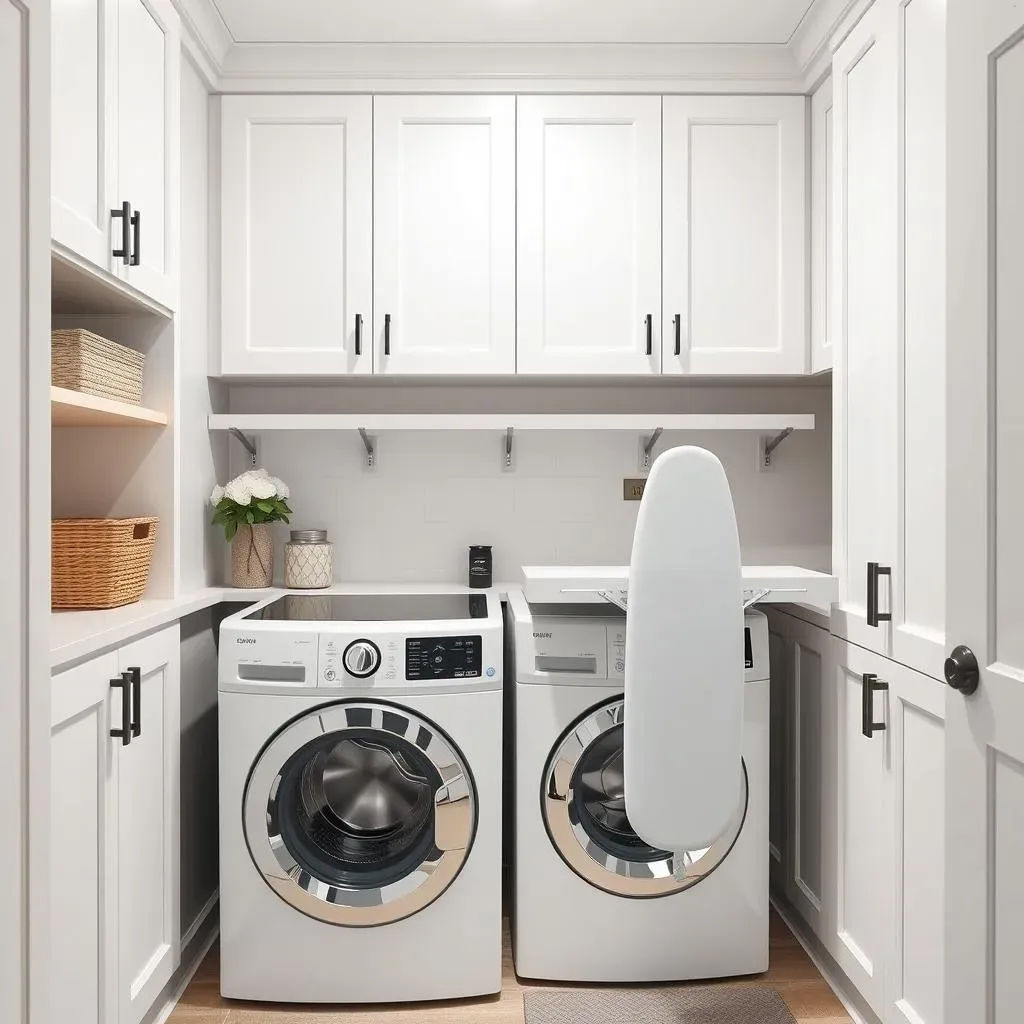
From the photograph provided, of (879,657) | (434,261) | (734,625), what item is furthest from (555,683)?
(434,261)

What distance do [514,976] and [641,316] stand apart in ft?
6.04

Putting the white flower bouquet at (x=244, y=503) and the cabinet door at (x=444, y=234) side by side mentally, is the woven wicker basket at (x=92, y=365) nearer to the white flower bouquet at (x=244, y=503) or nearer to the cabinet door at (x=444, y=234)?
the white flower bouquet at (x=244, y=503)

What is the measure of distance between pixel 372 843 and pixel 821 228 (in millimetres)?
2067

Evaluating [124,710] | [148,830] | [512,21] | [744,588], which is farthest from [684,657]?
[512,21]

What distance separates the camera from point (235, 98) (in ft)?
7.82

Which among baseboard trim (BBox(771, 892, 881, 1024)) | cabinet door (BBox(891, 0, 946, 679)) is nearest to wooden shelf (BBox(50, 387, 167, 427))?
cabinet door (BBox(891, 0, 946, 679))

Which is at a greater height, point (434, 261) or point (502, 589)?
point (434, 261)

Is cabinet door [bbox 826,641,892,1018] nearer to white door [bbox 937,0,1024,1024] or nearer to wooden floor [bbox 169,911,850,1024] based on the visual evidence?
wooden floor [bbox 169,911,850,1024]

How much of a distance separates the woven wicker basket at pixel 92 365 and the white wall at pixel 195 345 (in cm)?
22

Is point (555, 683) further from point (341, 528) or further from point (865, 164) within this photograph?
point (865, 164)

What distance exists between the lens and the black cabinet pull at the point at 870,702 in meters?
1.75

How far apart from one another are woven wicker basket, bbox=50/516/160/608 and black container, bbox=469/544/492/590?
1085 mm

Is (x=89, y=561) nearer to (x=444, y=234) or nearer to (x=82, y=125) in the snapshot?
(x=82, y=125)

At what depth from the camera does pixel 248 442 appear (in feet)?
8.70
